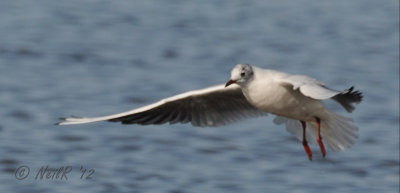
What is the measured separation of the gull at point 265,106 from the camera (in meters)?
7.83

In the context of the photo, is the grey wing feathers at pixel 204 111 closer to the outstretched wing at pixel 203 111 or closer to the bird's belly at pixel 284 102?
the outstretched wing at pixel 203 111

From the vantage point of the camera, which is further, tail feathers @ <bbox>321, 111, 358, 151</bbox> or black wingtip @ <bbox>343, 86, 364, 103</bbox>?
tail feathers @ <bbox>321, 111, 358, 151</bbox>

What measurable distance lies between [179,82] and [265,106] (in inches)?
220

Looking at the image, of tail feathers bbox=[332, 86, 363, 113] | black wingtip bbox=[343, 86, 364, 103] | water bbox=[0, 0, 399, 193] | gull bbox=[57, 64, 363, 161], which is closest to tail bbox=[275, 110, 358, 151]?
gull bbox=[57, 64, 363, 161]

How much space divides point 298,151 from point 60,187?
122 inches

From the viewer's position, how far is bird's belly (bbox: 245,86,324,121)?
310 inches

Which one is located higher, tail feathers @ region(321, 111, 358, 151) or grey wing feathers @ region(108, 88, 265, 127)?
grey wing feathers @ region(108, 88, 265, 127)

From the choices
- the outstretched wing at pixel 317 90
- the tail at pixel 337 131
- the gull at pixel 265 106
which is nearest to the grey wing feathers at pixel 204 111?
the gull at pixel 265 106

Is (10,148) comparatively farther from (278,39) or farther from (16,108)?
(278,39)

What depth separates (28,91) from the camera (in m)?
12.9

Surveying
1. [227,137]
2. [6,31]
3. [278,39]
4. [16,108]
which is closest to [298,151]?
[227,137]

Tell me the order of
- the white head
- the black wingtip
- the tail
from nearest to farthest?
the black wingtip
the white head
the tail

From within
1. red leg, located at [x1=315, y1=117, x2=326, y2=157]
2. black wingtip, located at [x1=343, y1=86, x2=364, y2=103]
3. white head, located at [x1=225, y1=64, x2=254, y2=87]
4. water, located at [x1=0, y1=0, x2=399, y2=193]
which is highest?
water, located at [x1=0, y1=0, x2=399, y2=193]

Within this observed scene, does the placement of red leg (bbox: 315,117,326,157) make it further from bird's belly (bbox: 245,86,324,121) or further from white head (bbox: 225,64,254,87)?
white head (bbox: 225,64,254,87)
